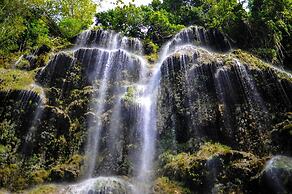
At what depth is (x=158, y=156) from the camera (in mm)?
13016

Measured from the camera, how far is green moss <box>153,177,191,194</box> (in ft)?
36.8

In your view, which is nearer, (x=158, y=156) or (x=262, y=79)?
(x=158, y=156)

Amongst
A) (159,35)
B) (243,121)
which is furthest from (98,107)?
(159,35)

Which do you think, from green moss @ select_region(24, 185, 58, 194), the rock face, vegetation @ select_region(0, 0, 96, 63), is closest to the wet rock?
the rock face

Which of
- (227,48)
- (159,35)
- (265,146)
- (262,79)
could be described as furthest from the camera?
(159,35)

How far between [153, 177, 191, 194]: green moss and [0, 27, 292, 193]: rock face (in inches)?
1.3

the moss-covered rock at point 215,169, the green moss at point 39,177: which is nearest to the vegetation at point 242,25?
the moss-covered rock at point 215,169

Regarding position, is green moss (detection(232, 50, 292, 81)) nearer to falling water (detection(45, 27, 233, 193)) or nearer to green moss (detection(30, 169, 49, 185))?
falling water (detection(45, 27, 233, 193))

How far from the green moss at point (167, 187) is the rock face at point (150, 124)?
0.03 meters

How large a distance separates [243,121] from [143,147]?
4.01 meters

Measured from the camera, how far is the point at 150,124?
14.1 meters

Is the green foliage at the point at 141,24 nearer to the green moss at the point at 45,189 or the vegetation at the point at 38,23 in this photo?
the vegetation at the point at 38,23

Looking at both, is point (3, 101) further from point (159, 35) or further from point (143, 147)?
point (159, 35)

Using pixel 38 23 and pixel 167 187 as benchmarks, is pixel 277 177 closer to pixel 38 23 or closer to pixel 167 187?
pixel 167 187
